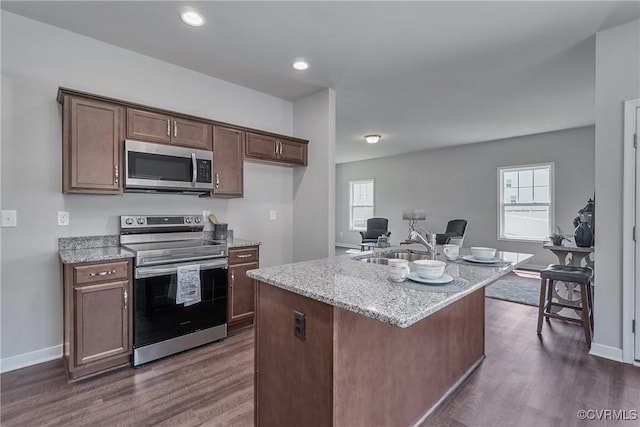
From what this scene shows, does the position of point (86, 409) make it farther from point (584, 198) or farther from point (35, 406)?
point (584, 198)

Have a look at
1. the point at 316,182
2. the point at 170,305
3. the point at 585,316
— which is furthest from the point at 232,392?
the point at 585,316

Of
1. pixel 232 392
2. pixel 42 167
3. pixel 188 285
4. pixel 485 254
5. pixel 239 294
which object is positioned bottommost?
pixel 232 392

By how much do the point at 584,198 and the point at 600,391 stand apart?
Answer: 4.72m

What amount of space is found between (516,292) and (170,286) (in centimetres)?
448

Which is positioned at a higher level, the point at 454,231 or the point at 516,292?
the point at 454,231

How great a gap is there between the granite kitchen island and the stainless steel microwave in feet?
5.25

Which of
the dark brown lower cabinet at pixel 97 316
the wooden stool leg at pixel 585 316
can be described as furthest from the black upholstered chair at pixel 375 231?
the dark brown lower cabinet at pixel 97 316

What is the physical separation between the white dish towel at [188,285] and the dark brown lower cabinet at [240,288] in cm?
34

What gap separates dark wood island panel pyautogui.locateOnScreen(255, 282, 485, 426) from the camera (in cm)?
123

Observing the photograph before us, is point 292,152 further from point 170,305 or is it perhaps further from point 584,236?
point 584,236

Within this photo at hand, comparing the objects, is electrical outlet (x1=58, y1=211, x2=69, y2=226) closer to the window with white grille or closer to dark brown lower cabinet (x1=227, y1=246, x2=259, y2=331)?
dark brown lower cabinet (x1=227, y1=246, x2=259, y2=331)

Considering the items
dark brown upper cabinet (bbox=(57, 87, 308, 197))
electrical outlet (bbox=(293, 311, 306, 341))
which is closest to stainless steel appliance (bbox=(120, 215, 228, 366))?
dark brown upper cabinet (bbox=(57, 87, 308, 197))

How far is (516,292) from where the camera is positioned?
4.42m
